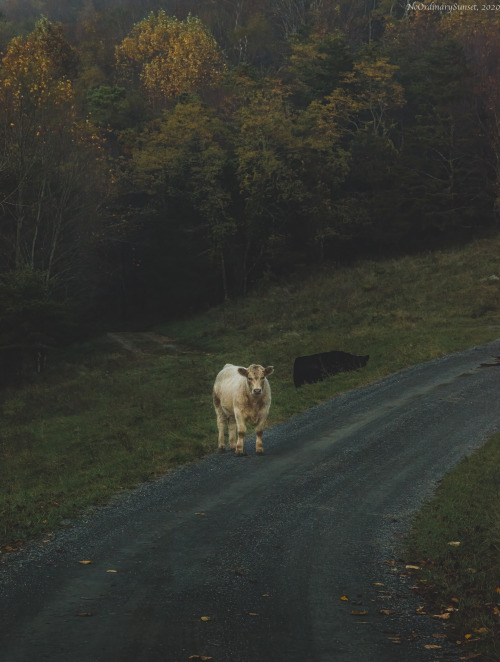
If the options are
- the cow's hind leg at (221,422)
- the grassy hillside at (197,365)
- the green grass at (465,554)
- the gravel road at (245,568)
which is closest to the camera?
the gravel road at (245,568)

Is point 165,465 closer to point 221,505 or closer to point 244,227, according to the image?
point 221,505

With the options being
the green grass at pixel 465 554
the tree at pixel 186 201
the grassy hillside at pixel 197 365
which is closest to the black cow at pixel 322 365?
the grassy hillside at pixel 197 365

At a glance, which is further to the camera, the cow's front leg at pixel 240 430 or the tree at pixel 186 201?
the tree at pixel 186 201

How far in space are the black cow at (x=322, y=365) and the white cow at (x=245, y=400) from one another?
1082 cm

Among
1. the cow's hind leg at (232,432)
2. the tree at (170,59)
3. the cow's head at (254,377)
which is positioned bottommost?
the cow's hind leg at (232,432)

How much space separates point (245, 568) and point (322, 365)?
68.3 feet

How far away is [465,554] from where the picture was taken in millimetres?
11594

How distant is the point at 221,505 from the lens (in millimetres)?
14383

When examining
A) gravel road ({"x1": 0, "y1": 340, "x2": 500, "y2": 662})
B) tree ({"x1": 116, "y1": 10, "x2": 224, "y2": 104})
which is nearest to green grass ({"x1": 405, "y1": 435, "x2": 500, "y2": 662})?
gravel road ({"x1": 0, "y1": 340, "x2": 500, "y2": 662})

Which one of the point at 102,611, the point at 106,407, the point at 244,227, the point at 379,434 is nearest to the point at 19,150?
the point at 106,407

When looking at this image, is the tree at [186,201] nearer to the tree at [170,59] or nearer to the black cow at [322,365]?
the tree at [170,59]

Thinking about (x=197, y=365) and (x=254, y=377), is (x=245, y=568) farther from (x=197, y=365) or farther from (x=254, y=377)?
(x=197, y=365)

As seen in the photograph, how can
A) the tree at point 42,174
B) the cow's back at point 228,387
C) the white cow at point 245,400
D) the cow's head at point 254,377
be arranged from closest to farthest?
the cow's head at point 254,377, the white cow at point 245,400, the cow's back at point 228,387, the tree at point 42,174

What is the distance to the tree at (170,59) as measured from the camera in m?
90.6
